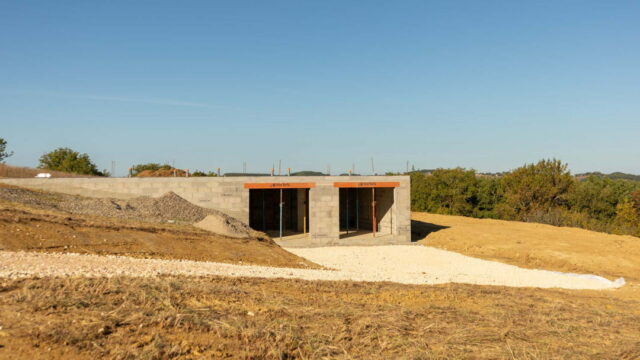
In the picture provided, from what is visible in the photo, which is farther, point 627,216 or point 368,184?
point 627,216

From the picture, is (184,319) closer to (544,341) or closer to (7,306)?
(7,306)

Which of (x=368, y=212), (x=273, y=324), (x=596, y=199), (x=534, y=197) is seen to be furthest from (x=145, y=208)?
(x=596, y=199)

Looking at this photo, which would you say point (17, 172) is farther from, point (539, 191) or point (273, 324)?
point (539, 191)

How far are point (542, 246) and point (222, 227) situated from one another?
18.9 meters

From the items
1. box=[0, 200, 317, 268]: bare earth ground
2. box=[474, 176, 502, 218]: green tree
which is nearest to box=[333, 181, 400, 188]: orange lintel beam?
box=[0, 200, 317, 268]: bare earth ground

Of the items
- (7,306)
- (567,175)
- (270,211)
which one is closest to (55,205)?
(270,211)

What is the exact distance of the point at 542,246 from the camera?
2686 cm

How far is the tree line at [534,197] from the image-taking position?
48.9 meters

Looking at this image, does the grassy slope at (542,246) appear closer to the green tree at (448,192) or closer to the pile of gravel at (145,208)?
the pile of gravel at (145,208)

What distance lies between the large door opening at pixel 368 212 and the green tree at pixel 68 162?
39.2m

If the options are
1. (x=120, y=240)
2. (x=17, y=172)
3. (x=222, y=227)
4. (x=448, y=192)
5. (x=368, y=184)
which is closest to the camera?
(x=120, y=240)

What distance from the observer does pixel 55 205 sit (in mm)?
21266

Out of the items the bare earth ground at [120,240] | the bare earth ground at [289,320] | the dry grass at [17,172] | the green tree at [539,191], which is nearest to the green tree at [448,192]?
the green tree at [539,191]

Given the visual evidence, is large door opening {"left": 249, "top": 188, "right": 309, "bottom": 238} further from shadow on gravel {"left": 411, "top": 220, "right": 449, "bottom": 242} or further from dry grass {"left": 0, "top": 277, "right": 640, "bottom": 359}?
dry grass {"left": 0, "top": 277, "right": 640, "bottom": 359}
